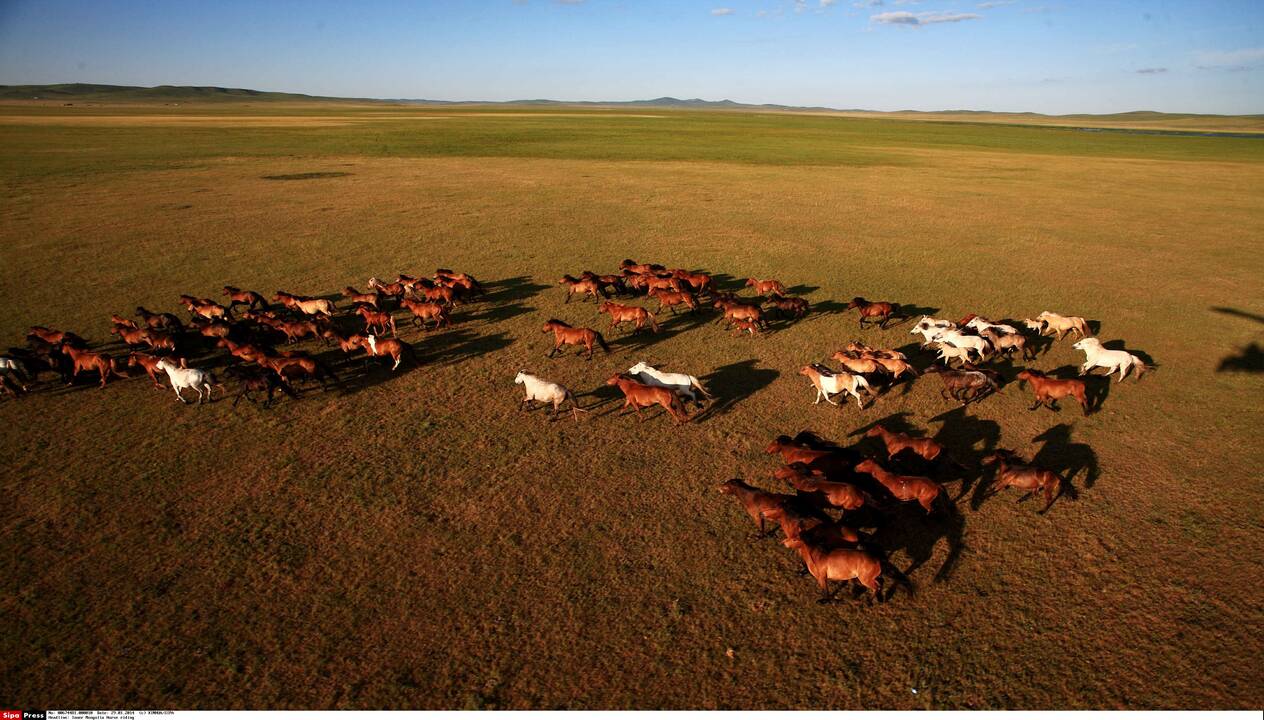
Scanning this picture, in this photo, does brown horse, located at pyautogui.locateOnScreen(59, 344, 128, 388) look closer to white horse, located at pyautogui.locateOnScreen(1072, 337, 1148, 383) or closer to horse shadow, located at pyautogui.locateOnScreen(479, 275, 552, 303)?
horse shadow, located at pyautogui.locateOnScreen(479, 275, 552, 303)

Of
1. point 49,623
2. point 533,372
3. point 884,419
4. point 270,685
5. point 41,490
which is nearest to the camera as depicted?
point 270,685

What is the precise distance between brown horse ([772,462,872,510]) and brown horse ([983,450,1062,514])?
255 centimetres

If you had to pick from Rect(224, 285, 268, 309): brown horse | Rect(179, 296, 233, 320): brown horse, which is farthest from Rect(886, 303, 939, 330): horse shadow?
Rect(179, 296, 233, 320): brown horse

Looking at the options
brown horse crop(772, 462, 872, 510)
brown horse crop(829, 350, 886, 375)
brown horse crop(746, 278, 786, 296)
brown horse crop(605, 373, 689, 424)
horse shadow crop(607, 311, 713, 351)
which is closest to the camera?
brown horse crop(772, 462, 872, 510)

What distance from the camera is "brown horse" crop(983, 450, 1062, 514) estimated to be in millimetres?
8289

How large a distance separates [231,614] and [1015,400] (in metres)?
14.1

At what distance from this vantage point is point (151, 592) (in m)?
7.05

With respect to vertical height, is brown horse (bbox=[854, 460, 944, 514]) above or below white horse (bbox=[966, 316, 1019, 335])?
below

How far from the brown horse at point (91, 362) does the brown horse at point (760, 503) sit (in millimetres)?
13402

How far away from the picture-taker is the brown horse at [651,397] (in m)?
10.5

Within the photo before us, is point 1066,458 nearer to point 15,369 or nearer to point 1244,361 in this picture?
point 1244,361

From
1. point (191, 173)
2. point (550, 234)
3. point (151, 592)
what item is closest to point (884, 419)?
point (151, 592)

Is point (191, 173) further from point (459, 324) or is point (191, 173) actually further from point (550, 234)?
point (459, 324)

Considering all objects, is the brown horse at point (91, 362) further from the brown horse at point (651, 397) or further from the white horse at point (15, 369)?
the brown horse at point (651, 397)
